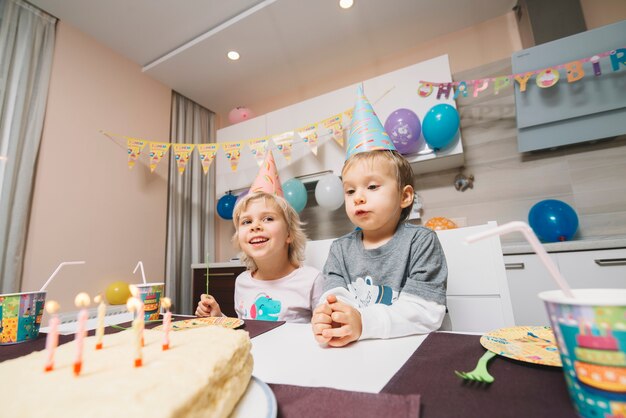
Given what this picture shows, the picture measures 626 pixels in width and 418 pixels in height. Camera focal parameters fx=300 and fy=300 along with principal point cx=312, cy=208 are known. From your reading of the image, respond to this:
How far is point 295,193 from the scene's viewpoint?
233 cm

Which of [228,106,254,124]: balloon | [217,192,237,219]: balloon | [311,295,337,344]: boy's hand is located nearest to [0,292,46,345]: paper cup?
[311,295,337,344]: boy's hand

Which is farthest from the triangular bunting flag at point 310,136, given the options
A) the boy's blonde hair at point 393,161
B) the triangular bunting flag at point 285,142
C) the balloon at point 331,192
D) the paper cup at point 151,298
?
the paper cup at point 151,298

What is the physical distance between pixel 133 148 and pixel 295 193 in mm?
1378

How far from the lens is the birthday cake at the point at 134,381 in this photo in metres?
0.23

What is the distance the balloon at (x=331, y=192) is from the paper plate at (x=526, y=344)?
67.2 inches

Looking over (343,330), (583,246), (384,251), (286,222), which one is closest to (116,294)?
(286,222)

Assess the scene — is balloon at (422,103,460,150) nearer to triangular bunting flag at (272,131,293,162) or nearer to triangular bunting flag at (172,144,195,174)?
triangular bunting flag at (272,131,293,162)

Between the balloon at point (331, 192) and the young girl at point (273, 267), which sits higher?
the balloon at point (331, 192)

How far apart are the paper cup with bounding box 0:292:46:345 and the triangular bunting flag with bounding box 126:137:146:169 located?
201 centimetres

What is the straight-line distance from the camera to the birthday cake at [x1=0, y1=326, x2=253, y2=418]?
0.75 ft

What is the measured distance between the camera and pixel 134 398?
0.23 meters

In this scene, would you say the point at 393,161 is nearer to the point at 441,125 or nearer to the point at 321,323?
the point at 321,323

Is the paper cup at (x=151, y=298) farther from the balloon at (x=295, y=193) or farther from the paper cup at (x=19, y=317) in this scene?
the balloon at (x=295, y=193)

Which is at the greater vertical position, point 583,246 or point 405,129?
point 405,129
